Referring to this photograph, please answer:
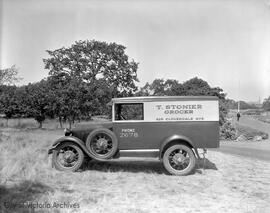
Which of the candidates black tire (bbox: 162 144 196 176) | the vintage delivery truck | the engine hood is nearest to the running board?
the vintage delivery truck

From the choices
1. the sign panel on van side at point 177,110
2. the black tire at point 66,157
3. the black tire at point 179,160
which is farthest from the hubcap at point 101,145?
the black tire at point 179,160

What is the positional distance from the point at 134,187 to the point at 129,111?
2406mm

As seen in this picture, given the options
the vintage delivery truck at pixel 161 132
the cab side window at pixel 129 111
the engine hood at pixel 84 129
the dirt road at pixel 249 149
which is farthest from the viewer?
the dirt road at pixel 249 149

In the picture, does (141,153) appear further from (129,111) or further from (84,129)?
(84,129)

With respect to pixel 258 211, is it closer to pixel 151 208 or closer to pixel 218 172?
pixel 151 208

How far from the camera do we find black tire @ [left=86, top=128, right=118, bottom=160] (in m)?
8.27

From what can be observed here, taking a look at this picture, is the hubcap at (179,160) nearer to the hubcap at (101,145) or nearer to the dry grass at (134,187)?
the dry grass at (134,187)

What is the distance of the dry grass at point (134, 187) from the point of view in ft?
18.3

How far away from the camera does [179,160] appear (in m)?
8.34

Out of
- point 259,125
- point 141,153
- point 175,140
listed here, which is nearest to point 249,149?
point 175,140

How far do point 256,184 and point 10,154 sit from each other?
7.51 metres

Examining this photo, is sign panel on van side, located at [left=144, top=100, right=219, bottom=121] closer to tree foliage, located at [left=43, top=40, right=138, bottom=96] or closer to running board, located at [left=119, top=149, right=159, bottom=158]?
running board, located at [left=119, top=149, right=159, bottom=158]

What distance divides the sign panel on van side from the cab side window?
0.19m

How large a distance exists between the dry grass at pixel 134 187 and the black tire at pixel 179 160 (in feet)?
0.93
